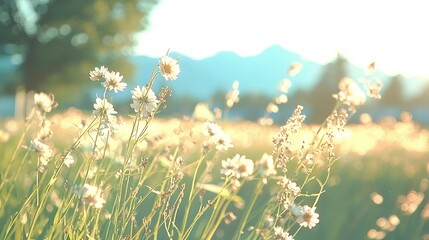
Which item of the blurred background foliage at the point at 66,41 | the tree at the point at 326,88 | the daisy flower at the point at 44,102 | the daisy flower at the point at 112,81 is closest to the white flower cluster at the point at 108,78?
the daisy flower at the point at 112,81

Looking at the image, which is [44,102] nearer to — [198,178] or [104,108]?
[104,108]

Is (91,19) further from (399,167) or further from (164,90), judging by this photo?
(164,90)

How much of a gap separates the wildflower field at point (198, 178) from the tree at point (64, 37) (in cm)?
1802

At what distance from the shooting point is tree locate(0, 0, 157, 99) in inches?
1051

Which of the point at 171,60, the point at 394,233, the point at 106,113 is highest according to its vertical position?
the point at 394,233

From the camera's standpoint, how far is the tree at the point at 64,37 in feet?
87.6

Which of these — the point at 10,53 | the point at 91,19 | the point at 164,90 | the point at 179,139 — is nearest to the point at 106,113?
the point at 164,90

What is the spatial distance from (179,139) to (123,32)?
26.0 m

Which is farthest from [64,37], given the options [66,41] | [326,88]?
[326,88]

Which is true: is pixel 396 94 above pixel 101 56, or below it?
above

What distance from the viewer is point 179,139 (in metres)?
3.09

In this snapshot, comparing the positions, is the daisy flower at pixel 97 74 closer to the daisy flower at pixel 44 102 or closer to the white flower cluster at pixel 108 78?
the white flower cluster at pixel 108 78

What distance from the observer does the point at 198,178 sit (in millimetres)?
5770

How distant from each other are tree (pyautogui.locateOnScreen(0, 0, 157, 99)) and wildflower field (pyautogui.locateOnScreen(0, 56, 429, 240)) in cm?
1802
